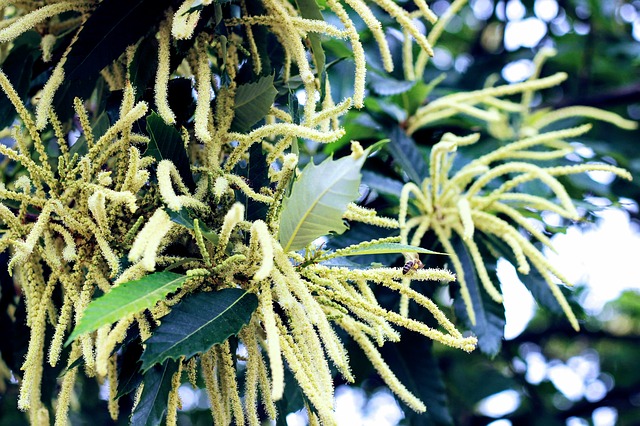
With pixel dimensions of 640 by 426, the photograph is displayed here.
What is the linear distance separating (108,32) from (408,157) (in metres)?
0.93

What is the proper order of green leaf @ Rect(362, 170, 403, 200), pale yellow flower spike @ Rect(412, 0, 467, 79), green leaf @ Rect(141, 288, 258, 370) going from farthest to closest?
pale yellow flower spike @ Rect(412, 0, 467, 79) < green leaf @ Rect(362, 170, 403, 200) < green leaf @ Rect(141, 288, 258, 370)

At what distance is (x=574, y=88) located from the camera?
314 centimetres

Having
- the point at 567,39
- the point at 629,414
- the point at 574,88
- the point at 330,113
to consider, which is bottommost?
the point at 629,414

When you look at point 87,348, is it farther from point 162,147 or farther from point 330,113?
point 330,113

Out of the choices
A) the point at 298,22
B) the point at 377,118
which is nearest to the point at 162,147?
the point at 298,22

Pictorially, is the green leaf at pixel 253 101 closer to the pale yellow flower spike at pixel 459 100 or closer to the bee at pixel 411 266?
the bee at pixel 411 266

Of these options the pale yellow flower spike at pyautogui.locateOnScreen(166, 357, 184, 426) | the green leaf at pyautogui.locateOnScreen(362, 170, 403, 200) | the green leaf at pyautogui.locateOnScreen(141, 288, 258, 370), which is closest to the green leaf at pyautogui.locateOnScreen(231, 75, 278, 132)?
the green leaf at pyautogui.locateOnScreen(141, 288, 258, 370)

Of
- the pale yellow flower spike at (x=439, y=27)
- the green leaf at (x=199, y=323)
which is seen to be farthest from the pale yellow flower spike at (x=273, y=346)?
the pale yellow flower spike at (x=439, y=27)

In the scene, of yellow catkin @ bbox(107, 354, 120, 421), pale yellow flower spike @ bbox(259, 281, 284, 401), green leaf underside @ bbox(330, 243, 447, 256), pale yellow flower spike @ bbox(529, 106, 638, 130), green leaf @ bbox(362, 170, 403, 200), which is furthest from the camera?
pale yellow flower spike @ bbox(529, 106, 638, 130)

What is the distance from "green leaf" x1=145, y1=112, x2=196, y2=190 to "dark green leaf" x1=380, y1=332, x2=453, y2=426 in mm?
841

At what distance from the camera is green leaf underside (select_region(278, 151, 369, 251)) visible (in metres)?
0.99

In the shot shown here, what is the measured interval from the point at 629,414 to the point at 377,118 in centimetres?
241

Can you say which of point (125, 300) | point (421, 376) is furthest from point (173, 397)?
point (421, 376)

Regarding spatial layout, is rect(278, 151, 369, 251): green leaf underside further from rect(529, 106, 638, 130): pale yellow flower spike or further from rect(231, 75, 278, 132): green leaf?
rect(529, 106, 638, 130): pale yellow flower spike
